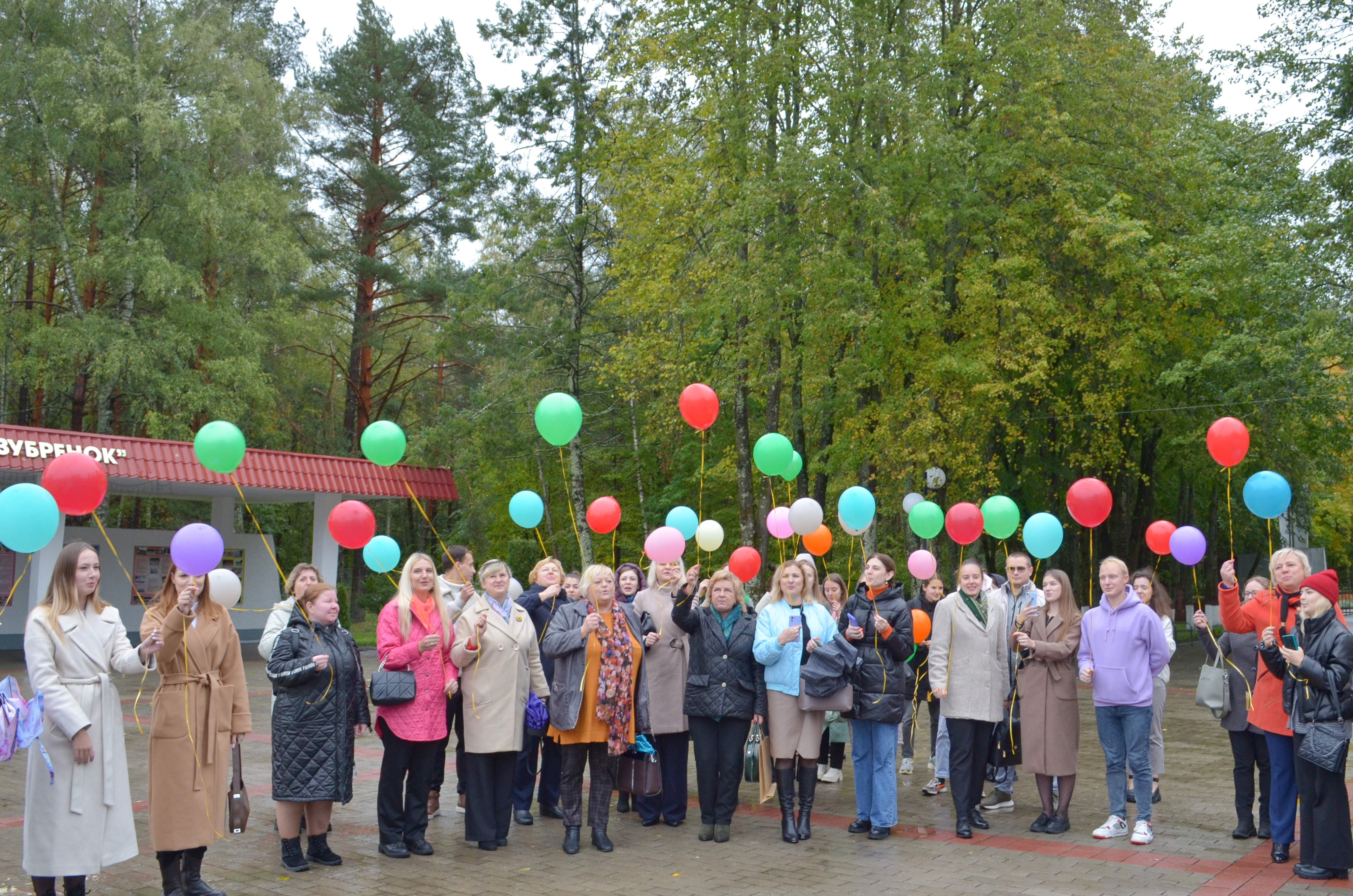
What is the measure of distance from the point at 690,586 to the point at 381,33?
3080 centimetres

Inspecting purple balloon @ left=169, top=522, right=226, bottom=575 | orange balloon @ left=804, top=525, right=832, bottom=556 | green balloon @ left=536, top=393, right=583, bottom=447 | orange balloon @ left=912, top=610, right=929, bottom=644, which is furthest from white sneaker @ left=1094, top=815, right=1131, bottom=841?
purple balloon @ left=169, top=522, right=226, bottom=575

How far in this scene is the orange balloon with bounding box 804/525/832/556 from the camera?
10766mm

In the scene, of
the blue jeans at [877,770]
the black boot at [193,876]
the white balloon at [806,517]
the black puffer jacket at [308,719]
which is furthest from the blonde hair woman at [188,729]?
the white balloon at [806,517]

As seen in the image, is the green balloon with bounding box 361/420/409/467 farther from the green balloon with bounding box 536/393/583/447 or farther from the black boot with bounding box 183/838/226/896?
the black boot with bounding box 183/838/226/896

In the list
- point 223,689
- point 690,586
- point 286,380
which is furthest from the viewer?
point 286,380

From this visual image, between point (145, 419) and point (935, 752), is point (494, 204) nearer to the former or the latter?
point (145, 419)

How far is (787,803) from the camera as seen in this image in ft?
23.9

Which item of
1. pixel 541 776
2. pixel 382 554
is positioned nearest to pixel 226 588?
pixel 382 554

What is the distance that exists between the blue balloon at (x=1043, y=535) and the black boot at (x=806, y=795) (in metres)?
2.68

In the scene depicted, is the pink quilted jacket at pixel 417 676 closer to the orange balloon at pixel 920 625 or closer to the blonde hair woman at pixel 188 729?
the blonde hair woman at pixel 188 729

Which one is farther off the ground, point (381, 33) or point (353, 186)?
point (381, 33)

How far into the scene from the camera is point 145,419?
26.2 meters

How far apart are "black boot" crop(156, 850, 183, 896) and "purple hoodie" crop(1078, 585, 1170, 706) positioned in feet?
18.7

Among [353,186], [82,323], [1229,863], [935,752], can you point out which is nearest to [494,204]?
[353,186]
